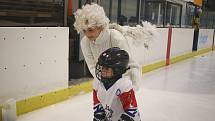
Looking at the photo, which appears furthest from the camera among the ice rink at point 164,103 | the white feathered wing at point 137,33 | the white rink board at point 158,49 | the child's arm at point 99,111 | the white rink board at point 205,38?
the white rink board at point 205,38

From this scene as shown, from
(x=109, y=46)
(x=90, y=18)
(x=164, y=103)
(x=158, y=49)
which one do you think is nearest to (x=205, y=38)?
(x=158, y=49)

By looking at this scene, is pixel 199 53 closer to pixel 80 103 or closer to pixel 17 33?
pixel 80 103

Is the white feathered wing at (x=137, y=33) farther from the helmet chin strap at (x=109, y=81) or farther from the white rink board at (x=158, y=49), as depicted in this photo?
the white rink board at (x=158, y=49)

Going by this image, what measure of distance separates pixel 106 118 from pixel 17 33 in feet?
5.28

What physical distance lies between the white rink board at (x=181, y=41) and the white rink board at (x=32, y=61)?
13.8 ft

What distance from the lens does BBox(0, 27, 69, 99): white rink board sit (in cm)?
290

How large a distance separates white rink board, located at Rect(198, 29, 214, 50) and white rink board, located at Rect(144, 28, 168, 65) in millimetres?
3454

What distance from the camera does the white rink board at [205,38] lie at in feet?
32.6

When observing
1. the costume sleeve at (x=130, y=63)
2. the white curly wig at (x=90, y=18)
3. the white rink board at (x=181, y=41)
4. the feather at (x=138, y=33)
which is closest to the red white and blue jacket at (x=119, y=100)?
the costume sleeve at (x=130, y=63)

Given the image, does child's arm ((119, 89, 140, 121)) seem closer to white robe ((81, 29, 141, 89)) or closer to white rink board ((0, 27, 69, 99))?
white robe ((81, 29, 141, 89))

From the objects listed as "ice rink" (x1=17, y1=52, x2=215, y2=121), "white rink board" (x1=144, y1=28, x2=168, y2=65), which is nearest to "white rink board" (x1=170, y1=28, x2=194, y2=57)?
"white rink board" (x1=144, y1=28, x2=168, y2=65)

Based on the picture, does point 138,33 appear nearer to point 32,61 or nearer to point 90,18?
point 90,18

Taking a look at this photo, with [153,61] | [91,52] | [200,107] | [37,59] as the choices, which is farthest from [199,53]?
[91,52]

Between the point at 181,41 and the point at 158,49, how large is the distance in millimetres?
1804
